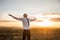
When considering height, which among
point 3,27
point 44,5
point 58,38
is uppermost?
point 44,5

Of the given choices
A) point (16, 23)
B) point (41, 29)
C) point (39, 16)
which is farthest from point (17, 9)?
point (41, 29)

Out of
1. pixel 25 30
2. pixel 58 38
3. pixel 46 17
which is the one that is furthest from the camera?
pixel 46 17

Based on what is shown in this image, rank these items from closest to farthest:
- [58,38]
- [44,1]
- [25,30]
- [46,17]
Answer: [25,30] → [58,38] → [44,1] → [46,17]

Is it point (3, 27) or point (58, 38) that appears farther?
point (3, 27)

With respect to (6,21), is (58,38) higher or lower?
lower

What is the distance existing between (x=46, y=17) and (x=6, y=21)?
229 centimetres

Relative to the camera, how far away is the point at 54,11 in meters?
9.14

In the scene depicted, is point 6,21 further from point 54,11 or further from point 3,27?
point 54,11

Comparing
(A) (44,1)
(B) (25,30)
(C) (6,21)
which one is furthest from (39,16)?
(B) (25,30)

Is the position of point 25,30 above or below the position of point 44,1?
below

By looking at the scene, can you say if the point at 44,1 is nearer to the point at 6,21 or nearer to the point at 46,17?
the point at 46,17

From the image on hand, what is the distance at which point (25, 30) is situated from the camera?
640 cm

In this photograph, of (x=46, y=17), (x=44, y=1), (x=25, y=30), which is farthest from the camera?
(x=46, y=17)

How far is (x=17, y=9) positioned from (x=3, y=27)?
54.2 inches
